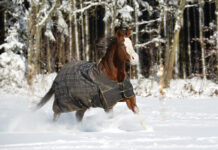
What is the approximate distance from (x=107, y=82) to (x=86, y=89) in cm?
43

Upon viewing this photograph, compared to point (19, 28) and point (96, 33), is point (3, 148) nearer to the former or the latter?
point (19, 28)

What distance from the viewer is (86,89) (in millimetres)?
→ 5727

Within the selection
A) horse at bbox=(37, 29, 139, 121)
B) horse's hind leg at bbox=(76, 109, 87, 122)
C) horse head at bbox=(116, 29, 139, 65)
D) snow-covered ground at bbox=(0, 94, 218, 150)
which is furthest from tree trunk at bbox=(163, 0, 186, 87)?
horse head at bbox=(116, 29, 139, 65)

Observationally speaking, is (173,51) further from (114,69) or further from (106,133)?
(106,133)

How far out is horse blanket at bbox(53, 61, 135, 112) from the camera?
18.2ft

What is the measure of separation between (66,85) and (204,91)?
8.22m

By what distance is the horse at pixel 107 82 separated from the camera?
5.41m

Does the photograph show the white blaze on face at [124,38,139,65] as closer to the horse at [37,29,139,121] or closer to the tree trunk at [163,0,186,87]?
the horse at [37,29,139,121]

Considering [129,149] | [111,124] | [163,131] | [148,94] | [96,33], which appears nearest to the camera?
[129,149]

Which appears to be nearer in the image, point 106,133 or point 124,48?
point 106,133

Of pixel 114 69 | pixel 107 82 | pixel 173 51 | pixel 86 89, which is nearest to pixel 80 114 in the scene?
pixel 86 89

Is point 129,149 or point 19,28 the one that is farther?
point 19,28

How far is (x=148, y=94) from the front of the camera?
41.3ft

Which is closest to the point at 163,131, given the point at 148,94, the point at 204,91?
the point at 148,94
